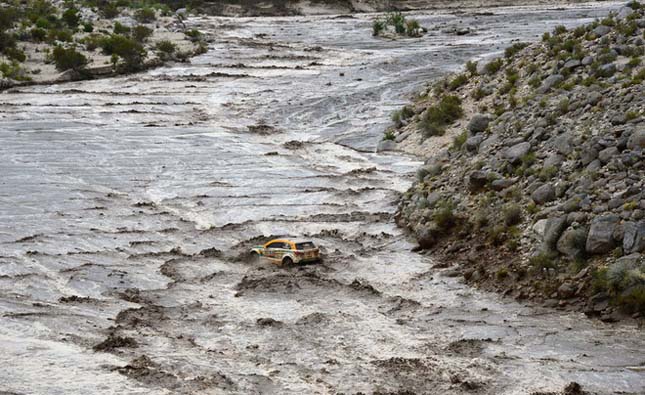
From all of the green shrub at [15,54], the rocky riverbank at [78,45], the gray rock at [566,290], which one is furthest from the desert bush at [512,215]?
the green shrub at [15,54]

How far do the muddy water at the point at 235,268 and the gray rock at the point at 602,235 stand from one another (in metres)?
1.85

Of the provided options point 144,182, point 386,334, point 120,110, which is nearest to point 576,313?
point 386,334

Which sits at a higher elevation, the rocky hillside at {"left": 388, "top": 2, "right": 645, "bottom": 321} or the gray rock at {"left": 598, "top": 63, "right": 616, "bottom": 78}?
the gray rock at {"left": 598, "top": 63, "right": 616, "bottom": 78}

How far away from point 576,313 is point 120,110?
3166cm

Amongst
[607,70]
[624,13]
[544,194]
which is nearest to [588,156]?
[544,194]

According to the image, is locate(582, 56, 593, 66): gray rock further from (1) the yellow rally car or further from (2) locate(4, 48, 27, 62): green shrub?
(2) locate(4, 48, 27, 62): green shrub

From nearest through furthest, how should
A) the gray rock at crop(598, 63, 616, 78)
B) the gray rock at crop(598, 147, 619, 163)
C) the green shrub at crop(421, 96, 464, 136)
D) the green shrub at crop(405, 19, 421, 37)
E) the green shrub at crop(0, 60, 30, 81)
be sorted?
1. the gray rock at crop(598, 147, 619, 163)
2. the gray rock at crop(598, 63, 616, 78)
3. the green shrub at crop(421, 96, 464, 136)
4. the green shrub at crop(0, 60, 30, 81)
5. the green shrub at crop(405, 19, 421, 37)

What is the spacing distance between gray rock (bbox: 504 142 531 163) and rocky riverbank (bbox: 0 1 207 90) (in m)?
34.7

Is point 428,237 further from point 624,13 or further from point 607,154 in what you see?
point 624,13

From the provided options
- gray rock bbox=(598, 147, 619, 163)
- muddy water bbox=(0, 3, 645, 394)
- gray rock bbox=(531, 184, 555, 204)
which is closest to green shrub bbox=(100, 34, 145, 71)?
muddy water bbox=(0, 3, 645, 394)

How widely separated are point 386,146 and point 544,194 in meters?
15.6

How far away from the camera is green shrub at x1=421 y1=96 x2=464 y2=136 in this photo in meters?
37.2

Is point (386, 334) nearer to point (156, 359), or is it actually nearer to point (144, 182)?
point (156, 359)

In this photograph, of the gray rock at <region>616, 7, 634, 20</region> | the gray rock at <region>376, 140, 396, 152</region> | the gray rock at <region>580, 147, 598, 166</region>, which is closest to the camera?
the gray rock at <region>580, 147, 598, 166</region>
